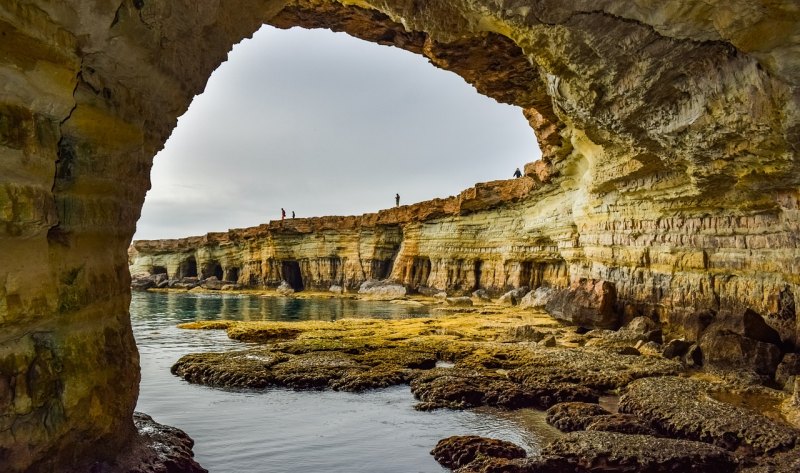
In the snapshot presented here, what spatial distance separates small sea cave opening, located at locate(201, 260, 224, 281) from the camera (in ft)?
183

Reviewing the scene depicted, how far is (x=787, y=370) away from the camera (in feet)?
30.1

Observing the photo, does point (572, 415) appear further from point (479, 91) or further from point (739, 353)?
point (479, 91)

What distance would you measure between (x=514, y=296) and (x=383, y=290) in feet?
41.4

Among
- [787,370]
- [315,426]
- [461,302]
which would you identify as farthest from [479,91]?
[461,302]

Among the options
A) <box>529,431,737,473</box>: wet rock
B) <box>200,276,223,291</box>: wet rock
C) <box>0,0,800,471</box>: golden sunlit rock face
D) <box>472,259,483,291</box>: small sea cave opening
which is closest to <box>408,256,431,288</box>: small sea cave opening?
<box>472,259,483,291</box>: small sea cave opening

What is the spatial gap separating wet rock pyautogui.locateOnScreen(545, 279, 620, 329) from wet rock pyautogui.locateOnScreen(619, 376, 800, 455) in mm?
7985

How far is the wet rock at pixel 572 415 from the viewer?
281 inches

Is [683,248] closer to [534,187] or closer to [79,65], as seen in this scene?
[534,187]

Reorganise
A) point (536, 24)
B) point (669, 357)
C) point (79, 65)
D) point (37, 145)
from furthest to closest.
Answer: point (669, 357)
point (536, 24)
point (79, 65)
point (37, 145)

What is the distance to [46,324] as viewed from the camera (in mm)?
4363

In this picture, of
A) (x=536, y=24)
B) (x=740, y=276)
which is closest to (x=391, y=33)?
(x=536, y=24)

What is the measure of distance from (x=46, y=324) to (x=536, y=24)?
7778 millimetres

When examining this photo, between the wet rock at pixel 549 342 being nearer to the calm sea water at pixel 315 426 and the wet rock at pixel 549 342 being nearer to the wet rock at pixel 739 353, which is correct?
the wet rock at pixel 739 353

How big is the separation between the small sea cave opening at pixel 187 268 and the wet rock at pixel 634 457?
5794cm
